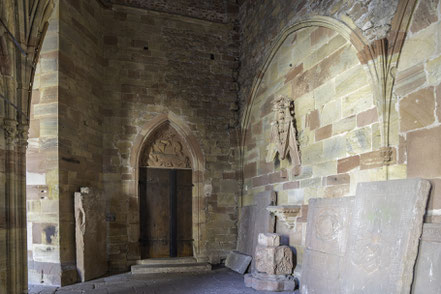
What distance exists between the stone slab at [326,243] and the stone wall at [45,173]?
356 cm

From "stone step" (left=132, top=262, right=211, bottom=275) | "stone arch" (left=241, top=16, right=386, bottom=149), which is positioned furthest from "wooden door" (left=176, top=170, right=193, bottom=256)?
"stone arch" (left=241, top=16, right=386, bottom=149)

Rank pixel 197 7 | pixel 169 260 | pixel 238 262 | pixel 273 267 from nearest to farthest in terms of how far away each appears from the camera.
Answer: pixel 273 267 → pixel 238 262 → pixel 169 260 → pixel 197 7

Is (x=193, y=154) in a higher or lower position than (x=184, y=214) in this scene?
higher

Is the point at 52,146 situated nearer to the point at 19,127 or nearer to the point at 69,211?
the point at 69,211

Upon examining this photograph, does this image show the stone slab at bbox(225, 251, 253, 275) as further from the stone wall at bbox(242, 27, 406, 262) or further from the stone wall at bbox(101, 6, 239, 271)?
the stone wall at bbox(242, 27, 406, 262)

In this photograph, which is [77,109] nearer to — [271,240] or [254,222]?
[254,222]

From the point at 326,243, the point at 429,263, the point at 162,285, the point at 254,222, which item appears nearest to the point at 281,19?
the point at 254,222

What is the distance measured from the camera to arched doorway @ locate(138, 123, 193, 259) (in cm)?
690

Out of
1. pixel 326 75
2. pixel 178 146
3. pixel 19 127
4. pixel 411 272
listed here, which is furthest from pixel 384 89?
pixel 178 146

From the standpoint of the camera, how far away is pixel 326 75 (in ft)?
14.8

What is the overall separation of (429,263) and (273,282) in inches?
87.5

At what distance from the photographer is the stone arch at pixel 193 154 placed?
22.2 ft

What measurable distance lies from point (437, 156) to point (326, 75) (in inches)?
75.1

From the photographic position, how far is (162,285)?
16.8 feet
